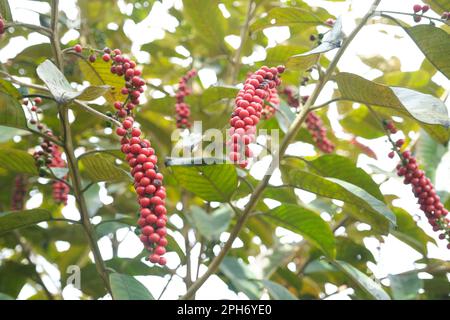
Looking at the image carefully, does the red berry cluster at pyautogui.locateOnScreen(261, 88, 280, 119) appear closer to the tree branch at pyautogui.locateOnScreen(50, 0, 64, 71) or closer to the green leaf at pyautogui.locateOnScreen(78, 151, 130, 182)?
the green leaf at pyautogui.locateOnScreen(78, 151, 130, 182)

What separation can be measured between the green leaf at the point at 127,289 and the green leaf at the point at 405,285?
92 centimetres

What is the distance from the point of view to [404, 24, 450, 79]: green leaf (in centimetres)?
159

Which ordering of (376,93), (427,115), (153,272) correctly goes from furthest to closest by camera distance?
1. (153,272)
2. (376,93)
3. (427,115)

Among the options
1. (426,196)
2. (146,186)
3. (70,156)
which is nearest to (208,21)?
(70,156)

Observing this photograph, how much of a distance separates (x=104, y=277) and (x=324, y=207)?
1.05m

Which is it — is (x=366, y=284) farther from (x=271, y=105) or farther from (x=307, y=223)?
(x=271, y=105)

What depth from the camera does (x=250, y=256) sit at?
2.71 metres

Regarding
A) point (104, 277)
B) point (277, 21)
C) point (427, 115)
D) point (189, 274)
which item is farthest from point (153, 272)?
point (427, 115)

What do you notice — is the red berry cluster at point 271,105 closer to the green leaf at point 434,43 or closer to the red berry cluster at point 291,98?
the red berry cluster at point 291,98

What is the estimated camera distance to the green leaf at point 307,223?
177 cm

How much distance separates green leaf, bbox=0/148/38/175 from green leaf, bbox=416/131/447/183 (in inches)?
55.1

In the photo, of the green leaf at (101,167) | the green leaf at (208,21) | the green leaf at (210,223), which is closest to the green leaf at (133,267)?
the green leaf at (210,223)

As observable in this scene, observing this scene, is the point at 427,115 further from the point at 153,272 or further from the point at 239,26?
the point at 239,26
